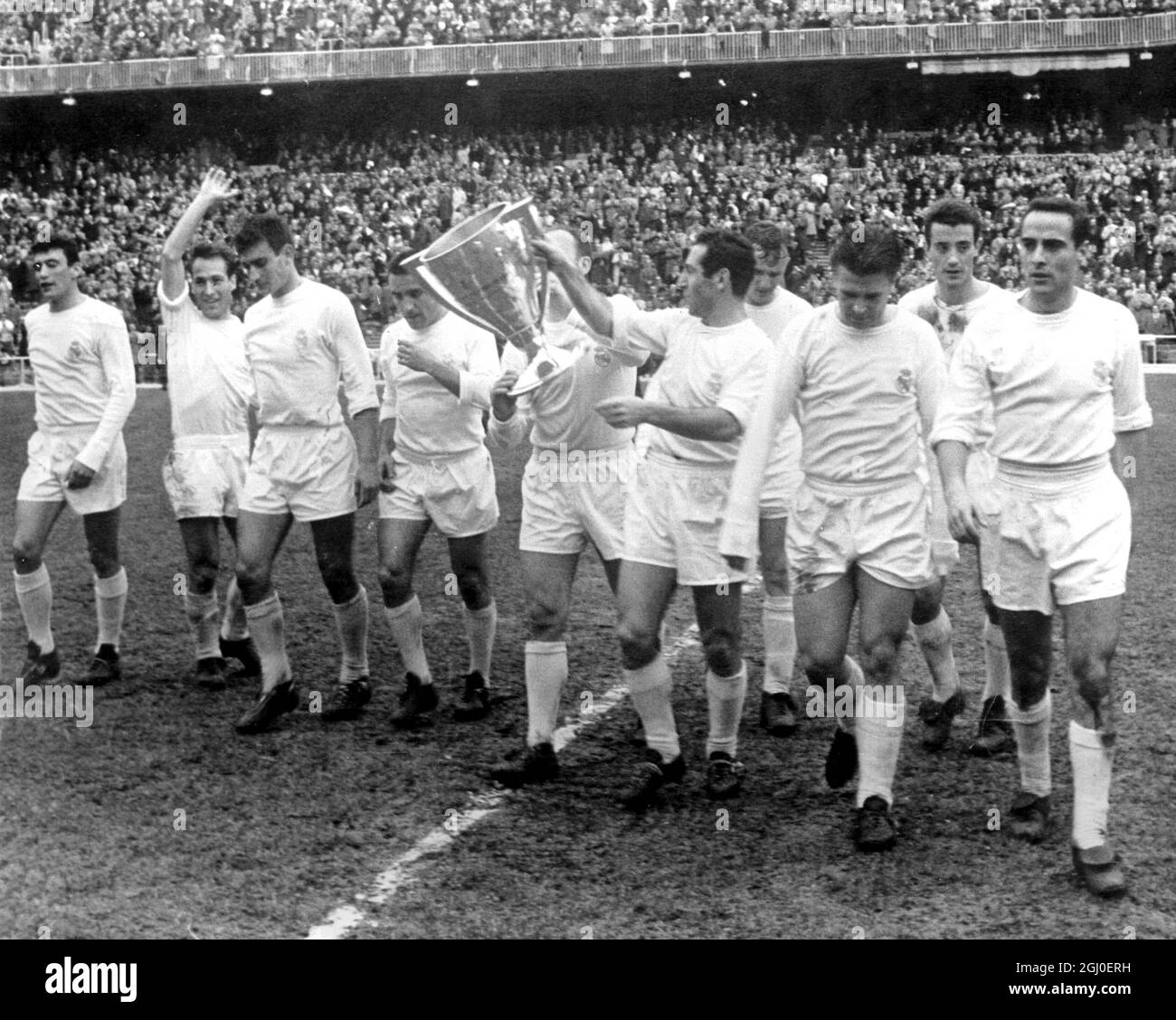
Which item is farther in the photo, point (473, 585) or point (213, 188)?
point (213, 188)

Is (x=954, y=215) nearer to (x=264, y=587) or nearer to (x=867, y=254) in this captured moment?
(x=867, y=254)

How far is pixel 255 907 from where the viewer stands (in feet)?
14.4

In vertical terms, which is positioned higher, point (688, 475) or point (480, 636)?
point (688, 475)

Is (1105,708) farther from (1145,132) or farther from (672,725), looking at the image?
(1145,132)

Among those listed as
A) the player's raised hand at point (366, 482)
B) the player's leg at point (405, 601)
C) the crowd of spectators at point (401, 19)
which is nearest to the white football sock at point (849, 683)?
the player's leg at point (405, 601)

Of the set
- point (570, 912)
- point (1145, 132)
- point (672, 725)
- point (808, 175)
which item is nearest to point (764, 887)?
point (570, 912)

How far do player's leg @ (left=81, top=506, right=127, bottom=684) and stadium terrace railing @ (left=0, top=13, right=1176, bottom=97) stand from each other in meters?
32.2

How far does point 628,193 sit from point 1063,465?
30.1 meters

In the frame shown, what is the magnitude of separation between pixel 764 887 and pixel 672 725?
109 cm

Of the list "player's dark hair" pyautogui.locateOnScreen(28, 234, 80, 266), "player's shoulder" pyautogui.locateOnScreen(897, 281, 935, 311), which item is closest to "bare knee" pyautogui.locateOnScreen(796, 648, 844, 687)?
"player's shoulder" pyautogui.locateOnScreen(897, 281, 935, 311)

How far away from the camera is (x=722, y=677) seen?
555cm

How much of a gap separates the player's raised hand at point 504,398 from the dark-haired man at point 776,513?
48.8 inches

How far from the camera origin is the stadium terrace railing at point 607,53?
1436 inches

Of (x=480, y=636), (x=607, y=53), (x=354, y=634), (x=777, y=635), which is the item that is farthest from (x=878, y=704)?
→ (x=607, y=53)
